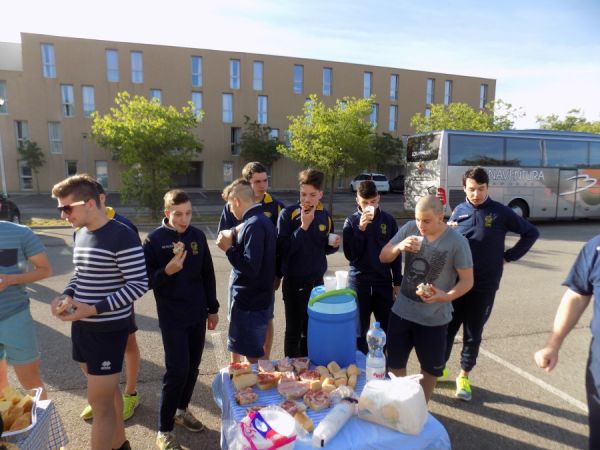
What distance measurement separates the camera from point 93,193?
2.45m

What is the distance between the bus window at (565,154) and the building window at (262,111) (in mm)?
25696

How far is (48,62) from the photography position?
30.5 metres

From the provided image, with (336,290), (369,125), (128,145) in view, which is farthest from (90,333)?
(369,125)

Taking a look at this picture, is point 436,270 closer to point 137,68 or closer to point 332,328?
point 332,328

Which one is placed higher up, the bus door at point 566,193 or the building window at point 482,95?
the building window at point 482,95

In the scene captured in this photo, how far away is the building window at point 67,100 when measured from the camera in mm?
31062

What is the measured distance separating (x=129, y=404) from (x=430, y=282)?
9.13 feet

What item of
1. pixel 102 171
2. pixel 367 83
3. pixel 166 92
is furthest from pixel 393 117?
pixel 102 171

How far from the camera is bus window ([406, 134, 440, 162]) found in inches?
586

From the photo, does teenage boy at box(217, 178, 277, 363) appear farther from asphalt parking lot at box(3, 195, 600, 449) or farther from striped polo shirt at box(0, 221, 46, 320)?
striped polo shirt at box(0, 221, 46, 320)

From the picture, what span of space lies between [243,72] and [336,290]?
35.5 metres

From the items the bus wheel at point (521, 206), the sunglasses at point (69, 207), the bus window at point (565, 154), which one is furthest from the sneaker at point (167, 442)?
the bus window at point (565, 154)

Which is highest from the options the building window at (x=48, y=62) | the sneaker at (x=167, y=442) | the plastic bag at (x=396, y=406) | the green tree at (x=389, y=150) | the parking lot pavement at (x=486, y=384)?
the building window at (x=48, y=62)

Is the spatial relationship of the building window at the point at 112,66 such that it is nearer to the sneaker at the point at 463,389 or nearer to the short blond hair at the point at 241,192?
the short blond hair at the point at 241,192
